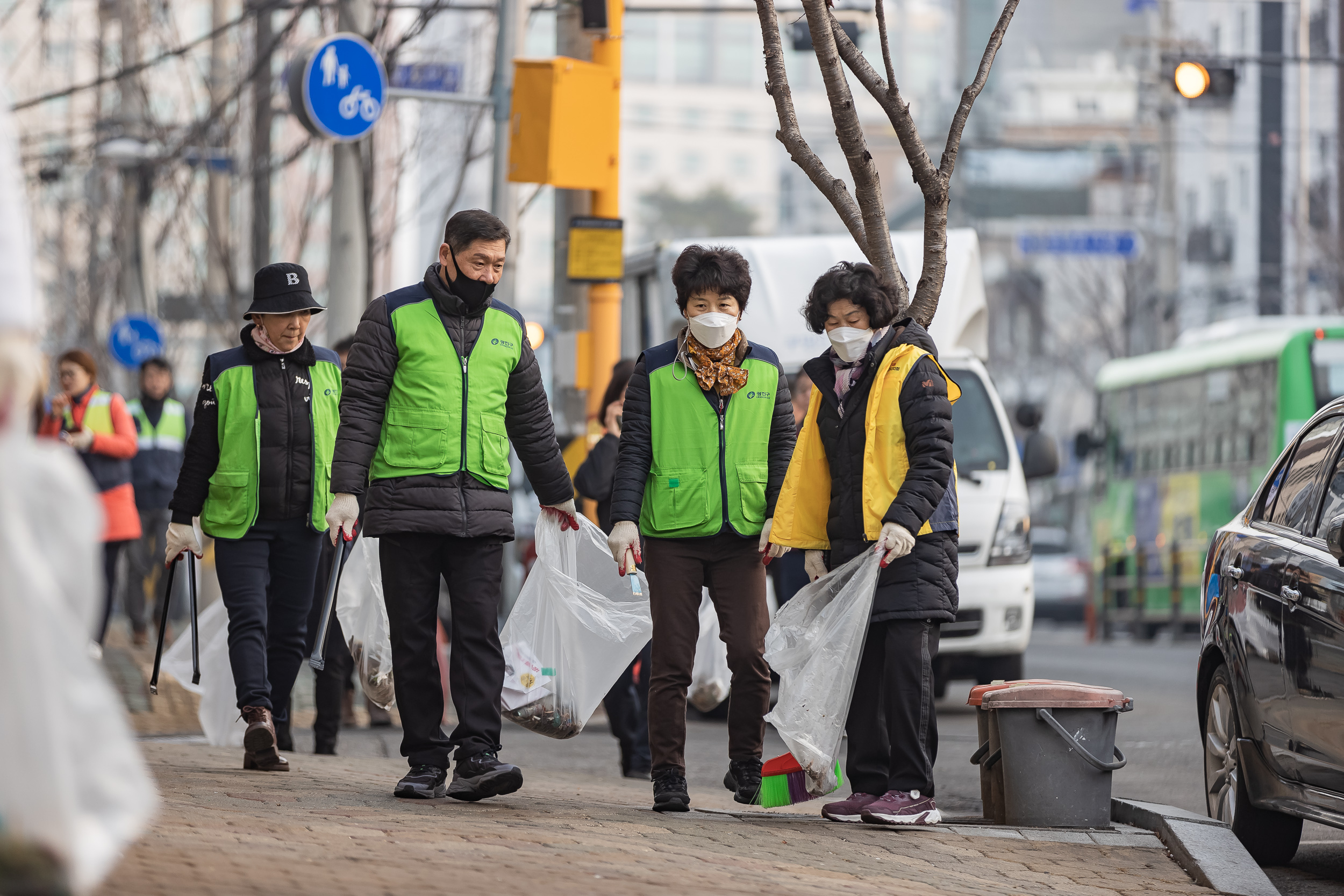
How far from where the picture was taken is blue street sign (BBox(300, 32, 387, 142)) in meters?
12.6

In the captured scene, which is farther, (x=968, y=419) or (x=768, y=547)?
(x=968, y=419)

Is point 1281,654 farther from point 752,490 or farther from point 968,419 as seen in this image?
point 968,419

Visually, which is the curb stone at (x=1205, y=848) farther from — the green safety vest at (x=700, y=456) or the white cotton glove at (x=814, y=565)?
the green safety vest at (x=700, y=456)

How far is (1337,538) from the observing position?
6.10m

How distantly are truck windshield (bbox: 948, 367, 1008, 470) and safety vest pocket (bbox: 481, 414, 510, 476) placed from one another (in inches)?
253

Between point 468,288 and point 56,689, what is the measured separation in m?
4.06

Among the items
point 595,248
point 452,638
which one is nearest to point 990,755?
point 452,638

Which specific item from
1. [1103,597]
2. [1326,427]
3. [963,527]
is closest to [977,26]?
[1103,597]

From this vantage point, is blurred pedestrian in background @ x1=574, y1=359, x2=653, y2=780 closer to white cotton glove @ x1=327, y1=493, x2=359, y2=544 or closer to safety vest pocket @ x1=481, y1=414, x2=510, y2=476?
safety vest pocket @ x1=481, y1=414, x2=510, y2=476

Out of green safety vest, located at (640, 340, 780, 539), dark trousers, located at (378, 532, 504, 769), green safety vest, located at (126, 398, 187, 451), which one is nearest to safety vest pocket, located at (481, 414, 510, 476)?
dark trousers, located at (378, 532, 504, 769)

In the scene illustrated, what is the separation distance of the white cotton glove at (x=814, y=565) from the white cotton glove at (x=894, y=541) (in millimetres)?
402

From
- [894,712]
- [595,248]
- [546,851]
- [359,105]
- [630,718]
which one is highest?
[359,105]

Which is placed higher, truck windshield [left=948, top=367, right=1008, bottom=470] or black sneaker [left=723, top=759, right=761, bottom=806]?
truck windshield [left=948, top=367, right=1008, bottom=470]

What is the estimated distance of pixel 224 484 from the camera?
823 centimetres
